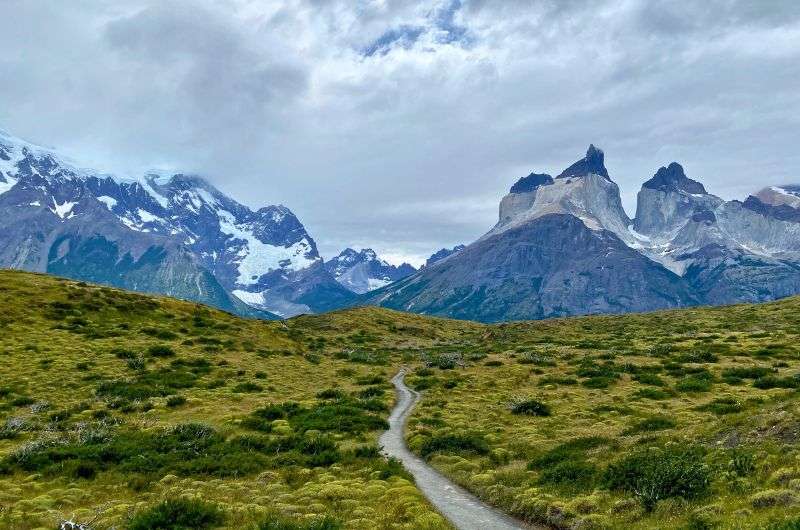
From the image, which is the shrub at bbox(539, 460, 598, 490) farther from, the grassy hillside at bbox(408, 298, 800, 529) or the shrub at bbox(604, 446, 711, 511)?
the shrub at bbox(604, 446, 711, 511)

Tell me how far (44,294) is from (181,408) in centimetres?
4280

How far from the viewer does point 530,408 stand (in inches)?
1358

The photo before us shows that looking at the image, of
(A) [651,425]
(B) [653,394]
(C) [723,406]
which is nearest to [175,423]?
(A) [651,425]

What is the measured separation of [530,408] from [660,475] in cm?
1755

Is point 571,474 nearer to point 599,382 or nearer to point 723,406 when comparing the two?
point 723,406

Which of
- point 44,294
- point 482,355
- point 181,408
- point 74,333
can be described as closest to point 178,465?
point 181,408

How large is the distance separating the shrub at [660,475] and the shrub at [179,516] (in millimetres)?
13026

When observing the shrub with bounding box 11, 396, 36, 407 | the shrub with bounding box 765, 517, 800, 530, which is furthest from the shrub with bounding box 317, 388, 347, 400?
the shrub with bounding box 765, 517, 800, 530

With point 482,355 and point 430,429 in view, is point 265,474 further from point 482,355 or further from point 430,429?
point 482,355

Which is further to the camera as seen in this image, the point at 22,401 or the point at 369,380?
the point at 369,380

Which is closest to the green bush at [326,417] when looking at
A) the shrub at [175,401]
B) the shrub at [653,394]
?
the shrub at [175,401]

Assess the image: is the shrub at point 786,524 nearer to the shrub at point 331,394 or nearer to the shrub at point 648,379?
the shrub at point 648,379

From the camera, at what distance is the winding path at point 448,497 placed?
17.6 m

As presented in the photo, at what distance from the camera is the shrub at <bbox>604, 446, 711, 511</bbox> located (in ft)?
53.5
